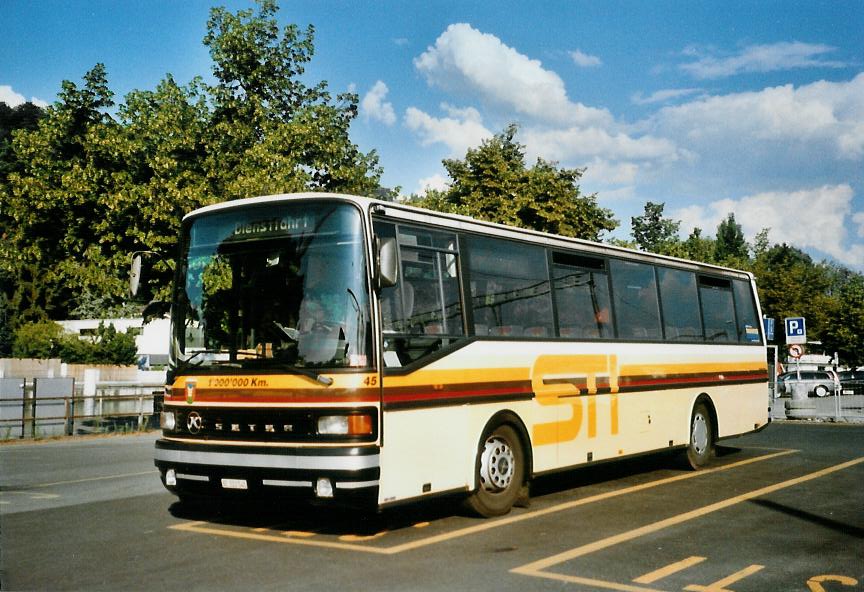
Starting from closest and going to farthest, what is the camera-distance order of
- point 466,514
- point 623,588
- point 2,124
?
point 623,588 < point 466,514 < point 2,124

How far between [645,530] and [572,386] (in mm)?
2711

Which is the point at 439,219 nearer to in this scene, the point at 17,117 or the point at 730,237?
the point at 17,117

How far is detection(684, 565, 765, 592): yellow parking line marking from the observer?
645 cm

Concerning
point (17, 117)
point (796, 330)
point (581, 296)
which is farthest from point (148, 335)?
point (581, 296)

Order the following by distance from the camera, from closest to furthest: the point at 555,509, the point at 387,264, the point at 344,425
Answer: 1. the point at 344,425
2. the point at 387,264
3. the point at 555,509

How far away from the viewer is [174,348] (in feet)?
29.9

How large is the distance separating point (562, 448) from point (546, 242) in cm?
248

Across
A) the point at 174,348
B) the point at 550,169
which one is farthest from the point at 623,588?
the point at 550,169

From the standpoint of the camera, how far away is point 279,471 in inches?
317

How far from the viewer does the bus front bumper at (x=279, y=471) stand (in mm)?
7859

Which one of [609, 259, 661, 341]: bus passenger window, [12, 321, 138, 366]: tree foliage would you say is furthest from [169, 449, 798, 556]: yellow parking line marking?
[12, 321, 138, 366]: tree foliage

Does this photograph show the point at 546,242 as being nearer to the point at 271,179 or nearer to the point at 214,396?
the point at 214,396

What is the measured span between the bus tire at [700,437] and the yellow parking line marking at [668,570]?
6845 mm

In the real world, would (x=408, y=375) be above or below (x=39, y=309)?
below
